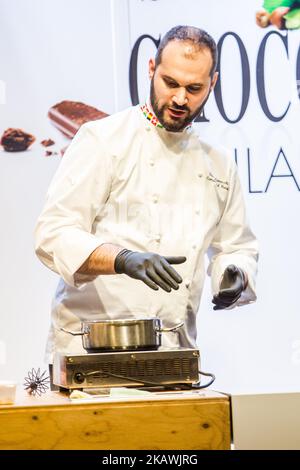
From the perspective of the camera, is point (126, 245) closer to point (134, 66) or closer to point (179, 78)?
point (179, 78)

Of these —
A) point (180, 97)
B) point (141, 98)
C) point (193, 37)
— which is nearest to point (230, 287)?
point (180, 97)

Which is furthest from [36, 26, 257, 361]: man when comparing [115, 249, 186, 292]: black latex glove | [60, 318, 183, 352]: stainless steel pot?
[60, 318, 183, 352]: stainless steel pot

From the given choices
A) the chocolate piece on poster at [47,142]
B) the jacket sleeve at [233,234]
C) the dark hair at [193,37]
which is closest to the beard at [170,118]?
the dark hair at [193,37]

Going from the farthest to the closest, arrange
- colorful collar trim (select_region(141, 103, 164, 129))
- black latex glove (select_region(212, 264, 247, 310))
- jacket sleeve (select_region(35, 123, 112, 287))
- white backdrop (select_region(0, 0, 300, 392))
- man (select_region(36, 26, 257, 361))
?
white backdrop (select_region(0, 0, 300, 392))
colorful collar trim (select_region(141, 103, 164, 129))
man (select_region(36, 26, 257, 361))
black latex glove (select_region(212, 264, 247, 310))
jacket sleeve (select_region(35, 123, 112, 287))

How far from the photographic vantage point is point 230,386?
337 cm

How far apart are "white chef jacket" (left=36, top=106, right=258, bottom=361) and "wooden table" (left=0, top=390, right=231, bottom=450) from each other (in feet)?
2.56

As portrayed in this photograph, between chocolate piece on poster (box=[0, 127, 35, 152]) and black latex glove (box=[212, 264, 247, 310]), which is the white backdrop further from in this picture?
black latex glove (box=[212, 264, 247, 310])

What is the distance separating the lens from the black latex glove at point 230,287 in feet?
7.89

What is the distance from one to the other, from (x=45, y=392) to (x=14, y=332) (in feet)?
4.20

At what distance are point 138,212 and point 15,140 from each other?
35.6 inches

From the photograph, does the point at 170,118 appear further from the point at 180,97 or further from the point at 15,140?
the point at 15,140

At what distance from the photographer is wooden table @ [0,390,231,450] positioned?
1.69 meters

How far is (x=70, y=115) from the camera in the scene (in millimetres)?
3363

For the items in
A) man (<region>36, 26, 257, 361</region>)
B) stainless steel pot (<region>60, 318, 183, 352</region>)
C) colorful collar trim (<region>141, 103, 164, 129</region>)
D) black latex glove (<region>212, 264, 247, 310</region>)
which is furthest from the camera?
colorful collar trim (<region>141, 103, 164, 129</region>)
